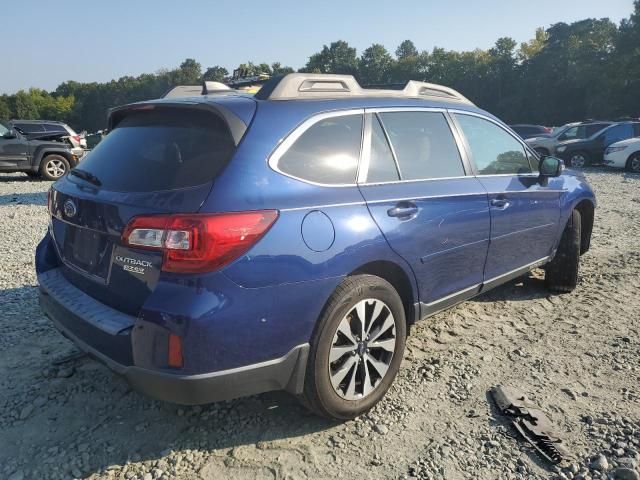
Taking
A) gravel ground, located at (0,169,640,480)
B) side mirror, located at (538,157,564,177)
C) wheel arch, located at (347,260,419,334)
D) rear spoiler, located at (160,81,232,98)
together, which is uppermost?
rear spoiler, located at (160,81,232,98)

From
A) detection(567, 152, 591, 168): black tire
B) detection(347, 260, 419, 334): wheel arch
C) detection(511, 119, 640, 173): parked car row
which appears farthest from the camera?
detection(567, 152, 591, 168): black tire

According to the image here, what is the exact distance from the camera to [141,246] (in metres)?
2.26

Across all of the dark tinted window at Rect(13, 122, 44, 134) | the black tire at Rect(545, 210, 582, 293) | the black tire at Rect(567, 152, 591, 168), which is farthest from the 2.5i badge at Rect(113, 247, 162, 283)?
the black tire at Rect(567, 152, 591, 168)

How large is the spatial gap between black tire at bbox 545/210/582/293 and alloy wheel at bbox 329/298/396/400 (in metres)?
2.52

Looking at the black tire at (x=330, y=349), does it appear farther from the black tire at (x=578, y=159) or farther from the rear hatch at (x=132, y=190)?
the black tire at (x=578, y=159)

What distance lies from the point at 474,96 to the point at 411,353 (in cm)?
5578

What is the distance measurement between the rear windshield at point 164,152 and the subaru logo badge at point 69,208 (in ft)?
0.65

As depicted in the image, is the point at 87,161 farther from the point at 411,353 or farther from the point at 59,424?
the point at 411,353

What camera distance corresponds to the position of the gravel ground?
247 centimetres

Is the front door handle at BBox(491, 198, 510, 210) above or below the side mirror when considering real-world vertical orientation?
below

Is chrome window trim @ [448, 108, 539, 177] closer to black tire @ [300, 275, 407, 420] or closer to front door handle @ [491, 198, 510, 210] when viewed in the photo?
front door handle @ [491, 198, 510, 210]

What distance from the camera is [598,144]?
17.6m

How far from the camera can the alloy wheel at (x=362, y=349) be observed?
2.65m

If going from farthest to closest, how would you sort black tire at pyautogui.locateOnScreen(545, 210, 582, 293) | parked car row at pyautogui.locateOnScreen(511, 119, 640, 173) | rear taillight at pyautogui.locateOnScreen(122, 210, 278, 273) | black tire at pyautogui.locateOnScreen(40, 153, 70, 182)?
parked car row at pyautogui.locateOnScreen(511, 119, 640, 173) → black tire at pyautogui.locateOnScreen(40, 153, 70, 182) → black tire at pyautogui.locateOnScreen(545, 210, 582, 293) → rear taillight at pyautogui.locateOnScreen(122, 210, 278, 273)
